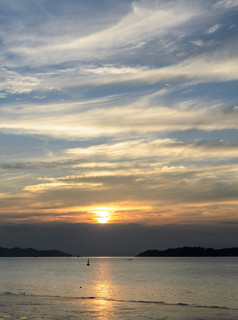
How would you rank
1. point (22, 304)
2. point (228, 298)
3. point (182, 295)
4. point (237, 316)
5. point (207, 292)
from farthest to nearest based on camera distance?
point (207, 292) → point (182, 295) → point (228, 298) → point (22, 304) → point (237, 316)

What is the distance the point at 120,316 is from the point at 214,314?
14894 millimetres

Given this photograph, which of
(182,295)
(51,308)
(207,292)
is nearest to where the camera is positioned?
(51,308)

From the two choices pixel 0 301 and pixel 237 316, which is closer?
pixel 237 316

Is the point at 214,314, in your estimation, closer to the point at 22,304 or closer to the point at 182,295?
the point at 22,304

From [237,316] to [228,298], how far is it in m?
33.9

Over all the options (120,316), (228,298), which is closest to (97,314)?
(120,316)

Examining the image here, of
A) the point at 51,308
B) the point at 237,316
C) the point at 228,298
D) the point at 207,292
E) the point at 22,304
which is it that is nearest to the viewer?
the point at 237,316

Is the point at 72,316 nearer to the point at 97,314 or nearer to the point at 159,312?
the point at 97,314

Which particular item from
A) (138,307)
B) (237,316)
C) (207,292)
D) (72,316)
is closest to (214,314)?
(237,316)

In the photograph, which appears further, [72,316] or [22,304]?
[22,304]

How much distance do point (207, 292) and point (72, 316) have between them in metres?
58.8

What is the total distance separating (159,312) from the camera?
202 ft

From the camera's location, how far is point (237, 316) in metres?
58.9

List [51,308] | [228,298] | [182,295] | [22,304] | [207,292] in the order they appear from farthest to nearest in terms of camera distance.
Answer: [207,292]
[182,295]
[228,298]
[22,304]
[51,308]
